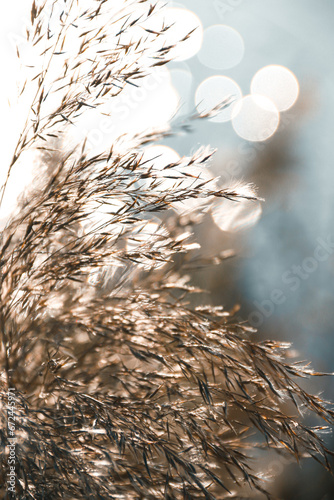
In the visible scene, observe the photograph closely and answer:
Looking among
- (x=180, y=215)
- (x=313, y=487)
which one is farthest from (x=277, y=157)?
(x=180, y=215)

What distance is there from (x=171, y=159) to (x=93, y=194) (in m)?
0.29

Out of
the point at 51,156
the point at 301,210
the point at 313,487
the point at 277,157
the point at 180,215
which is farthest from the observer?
the point at 277,157

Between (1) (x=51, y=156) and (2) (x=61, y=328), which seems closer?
(2) (x=61, y=328)

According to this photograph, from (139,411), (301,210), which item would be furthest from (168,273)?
(301,210)

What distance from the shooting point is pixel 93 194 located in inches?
48.5

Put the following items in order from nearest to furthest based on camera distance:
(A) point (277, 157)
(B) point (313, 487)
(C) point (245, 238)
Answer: (B) point (313, 487)
(C) point (245, 238)
(A) point (277, 157)

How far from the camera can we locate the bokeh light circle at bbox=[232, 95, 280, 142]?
4996 millimetres

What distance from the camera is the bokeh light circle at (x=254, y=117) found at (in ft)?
16.4

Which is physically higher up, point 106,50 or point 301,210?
point 106,50

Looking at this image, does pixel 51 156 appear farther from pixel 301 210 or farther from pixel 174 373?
pixel 301 210

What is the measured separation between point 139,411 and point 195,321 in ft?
1.04

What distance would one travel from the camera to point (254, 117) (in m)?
5.20

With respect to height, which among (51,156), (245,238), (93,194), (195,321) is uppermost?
(51,156)

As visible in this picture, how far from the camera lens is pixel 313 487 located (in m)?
3.22
